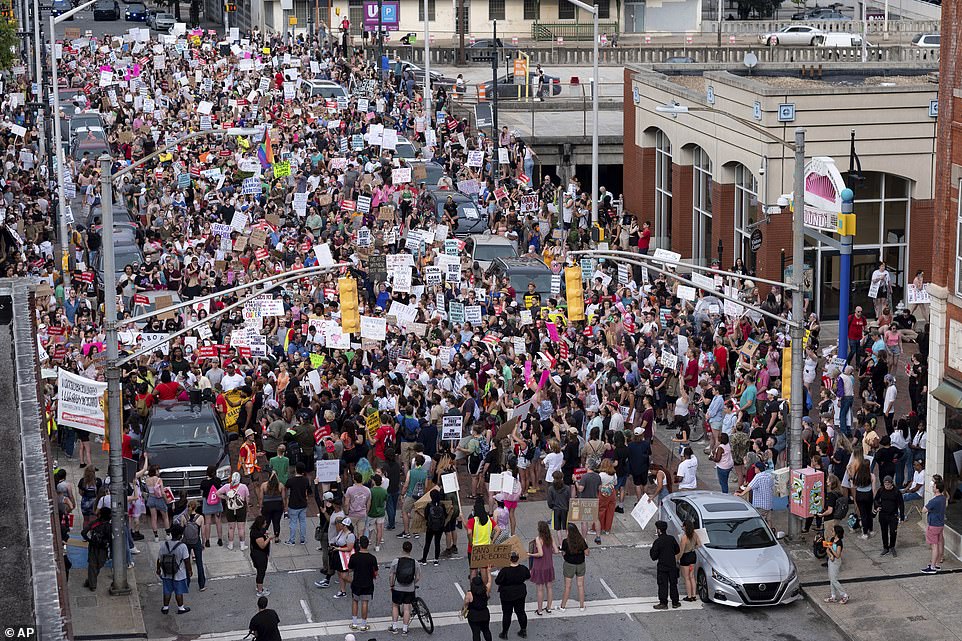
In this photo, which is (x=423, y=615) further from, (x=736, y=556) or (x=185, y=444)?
(x=185, y=444)

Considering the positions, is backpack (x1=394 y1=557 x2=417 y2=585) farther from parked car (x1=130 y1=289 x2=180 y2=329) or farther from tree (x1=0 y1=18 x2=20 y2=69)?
tree (x1=0 y1=18 x2=20 y2=69)

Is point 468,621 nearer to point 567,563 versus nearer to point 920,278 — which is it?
point 567,563

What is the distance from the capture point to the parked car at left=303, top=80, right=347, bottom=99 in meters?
60.5

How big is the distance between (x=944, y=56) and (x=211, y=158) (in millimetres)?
27813

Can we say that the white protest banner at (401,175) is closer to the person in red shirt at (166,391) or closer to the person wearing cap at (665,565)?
the person in red shirt at (166,391)

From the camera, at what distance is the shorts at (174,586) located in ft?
78.0

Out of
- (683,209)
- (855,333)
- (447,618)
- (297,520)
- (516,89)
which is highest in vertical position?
(516,89)

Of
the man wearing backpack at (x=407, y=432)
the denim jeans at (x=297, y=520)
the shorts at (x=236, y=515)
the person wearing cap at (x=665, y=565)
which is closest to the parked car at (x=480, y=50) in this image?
the man wearing backpack at (x=407, y=432)

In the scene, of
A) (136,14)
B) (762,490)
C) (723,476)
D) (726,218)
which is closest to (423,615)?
(762,490)

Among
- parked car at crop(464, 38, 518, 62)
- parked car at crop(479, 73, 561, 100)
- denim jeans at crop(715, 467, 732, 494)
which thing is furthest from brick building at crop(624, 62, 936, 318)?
parked car at crop(464, 38, 518, 62)

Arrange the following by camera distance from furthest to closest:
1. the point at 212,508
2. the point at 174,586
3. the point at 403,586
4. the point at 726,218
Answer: the point at 726,218 → the point at 212,508 → the point at 174,586 → the point at 403,586

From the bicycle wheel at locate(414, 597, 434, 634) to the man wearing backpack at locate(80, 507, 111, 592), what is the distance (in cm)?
496

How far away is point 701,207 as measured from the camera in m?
46.7

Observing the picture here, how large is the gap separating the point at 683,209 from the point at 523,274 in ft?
32.9
